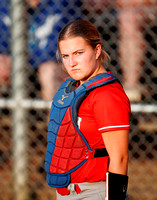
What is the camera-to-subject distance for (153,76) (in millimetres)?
5059

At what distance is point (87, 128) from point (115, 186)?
1.01 ft

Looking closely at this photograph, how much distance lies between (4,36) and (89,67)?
2363 millimetres

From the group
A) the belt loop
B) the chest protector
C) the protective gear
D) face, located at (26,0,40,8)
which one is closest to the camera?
the protective gear

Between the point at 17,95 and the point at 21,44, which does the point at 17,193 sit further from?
the point at 21,44

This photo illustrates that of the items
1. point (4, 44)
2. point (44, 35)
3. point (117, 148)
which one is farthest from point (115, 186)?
point (4, 44)

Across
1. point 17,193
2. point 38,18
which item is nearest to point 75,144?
point 17,193

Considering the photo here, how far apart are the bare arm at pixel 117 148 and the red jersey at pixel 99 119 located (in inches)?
1.1

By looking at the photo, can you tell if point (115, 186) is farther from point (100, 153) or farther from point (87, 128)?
point (87, 128)

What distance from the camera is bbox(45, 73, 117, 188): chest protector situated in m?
1.64

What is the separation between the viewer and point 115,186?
1519mm

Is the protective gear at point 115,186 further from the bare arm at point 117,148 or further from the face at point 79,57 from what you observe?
the face at point 79,57

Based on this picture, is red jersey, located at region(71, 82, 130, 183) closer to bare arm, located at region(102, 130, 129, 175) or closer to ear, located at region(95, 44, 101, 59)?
bare arm, located at region(102, 130, 129, 175)

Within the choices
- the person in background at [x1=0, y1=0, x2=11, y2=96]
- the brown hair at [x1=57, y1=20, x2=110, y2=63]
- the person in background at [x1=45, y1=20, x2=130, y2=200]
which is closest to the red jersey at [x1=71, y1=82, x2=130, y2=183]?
the person in background at [x1=45, y1=20, x2=130, y2=200]

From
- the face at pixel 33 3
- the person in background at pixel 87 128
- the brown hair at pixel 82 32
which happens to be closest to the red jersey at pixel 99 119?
the person in background at pixel 87 128
